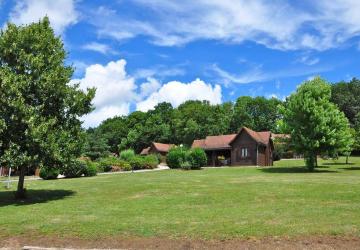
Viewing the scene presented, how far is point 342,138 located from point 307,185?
A: 1912cm

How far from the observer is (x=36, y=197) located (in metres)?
23.7

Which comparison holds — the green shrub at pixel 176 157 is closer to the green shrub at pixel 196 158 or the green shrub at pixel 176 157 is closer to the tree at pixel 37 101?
the green shrub at pixel 196 158

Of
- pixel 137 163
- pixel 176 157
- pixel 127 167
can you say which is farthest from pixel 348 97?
pixel 127 167

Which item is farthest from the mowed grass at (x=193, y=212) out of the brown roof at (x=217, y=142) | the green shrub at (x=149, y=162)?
the brown roof at (x=217, y=142)

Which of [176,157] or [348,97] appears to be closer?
[176,157]

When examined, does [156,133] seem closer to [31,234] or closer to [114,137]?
[114,137]

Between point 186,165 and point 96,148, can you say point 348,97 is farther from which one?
point 186,165

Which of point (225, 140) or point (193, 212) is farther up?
point (225, 140)

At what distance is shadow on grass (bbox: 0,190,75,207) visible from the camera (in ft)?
71.7

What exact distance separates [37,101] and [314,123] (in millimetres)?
27742

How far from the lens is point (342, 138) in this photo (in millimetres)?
41562

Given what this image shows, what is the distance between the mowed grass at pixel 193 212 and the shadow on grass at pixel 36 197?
2.2 inches

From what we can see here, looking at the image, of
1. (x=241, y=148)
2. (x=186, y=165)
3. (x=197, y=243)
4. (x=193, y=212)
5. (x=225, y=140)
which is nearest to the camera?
(x=197, y=243)

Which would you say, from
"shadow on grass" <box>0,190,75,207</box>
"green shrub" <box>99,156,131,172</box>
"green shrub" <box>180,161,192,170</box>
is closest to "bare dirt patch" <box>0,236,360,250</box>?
"shadow on grass" <box>0,190,75,207</box>
